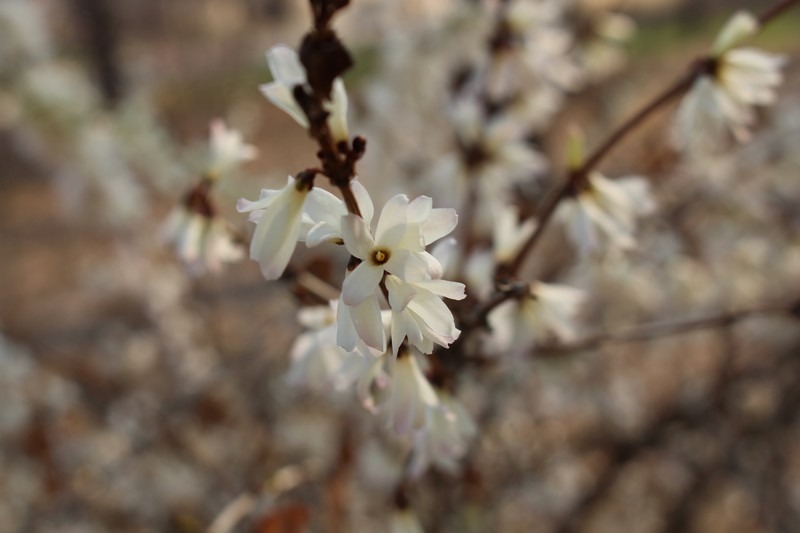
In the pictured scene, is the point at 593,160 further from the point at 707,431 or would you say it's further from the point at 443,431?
the point at 707,431

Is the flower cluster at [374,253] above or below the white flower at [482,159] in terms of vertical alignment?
below

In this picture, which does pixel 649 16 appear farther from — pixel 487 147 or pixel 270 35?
pixel 487 147

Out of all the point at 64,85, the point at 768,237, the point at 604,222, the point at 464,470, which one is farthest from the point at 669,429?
the point at 64,85

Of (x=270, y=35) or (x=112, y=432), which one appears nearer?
(x=112, y=432)

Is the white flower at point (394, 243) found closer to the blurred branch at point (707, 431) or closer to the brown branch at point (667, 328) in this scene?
the brown branch at point (667, 328)

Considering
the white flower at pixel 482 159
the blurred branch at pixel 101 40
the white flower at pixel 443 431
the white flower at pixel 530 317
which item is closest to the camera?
the white flower at pixel 443 431

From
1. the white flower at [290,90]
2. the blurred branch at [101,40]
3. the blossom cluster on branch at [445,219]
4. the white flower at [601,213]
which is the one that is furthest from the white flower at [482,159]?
the blurred branch at [101,40]

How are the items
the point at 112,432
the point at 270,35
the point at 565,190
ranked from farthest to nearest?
the point at 270,35, the point at 112,432, the point at 565,190
